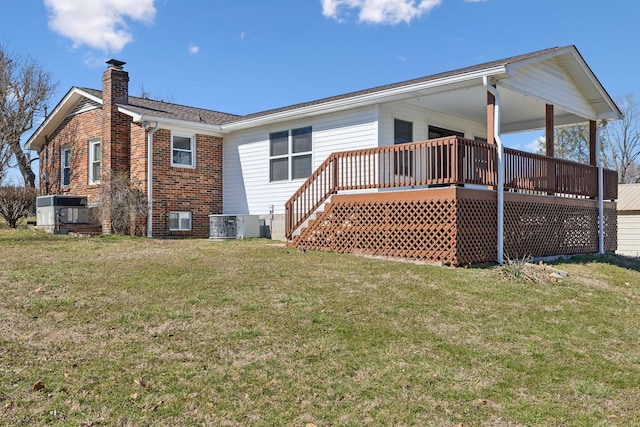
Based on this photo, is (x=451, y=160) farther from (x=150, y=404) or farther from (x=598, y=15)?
(x=598, y=15)

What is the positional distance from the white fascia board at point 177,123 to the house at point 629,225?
49.2 ft

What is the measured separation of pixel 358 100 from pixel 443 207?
12.9ft

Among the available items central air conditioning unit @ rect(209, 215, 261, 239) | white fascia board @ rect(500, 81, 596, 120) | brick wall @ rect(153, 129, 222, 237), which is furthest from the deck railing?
brick wall @ rect(153, 129, 222, 237)

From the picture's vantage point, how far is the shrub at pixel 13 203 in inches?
661

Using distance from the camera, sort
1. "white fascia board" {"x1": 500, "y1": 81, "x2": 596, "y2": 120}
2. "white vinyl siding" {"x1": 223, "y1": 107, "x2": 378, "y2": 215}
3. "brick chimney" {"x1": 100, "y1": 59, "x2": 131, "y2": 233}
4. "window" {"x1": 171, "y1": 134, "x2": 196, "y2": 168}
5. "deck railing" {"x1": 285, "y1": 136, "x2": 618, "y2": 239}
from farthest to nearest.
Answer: "brick chimney" {"x1": 100, "y1": 59, "x2": 131, "y2": 233} < "window" {"x1": 171, "y1": 134, "x2": 196, "y2": 168} < "white vinyl siding" {"x1": 223, "y1": 107, "x2": 378, "y2": 215} < "white fascia board" {"x1": 500, "y1": 81, "x2": 596, "y2": 120} < "deck railing" {"x1": 285, "y1": 136, "x2": 618, "y2": 239}

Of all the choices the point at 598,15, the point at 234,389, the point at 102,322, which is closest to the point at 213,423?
the point at 234,389

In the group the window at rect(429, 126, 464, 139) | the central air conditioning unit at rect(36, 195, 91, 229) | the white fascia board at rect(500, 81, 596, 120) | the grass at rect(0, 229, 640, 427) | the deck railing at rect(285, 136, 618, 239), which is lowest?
the grass at rect(0, 229, 640, 427)

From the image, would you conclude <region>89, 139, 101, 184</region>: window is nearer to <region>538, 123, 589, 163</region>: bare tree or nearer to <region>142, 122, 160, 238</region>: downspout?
<region>142, 122, 160, 238</region>: downspout

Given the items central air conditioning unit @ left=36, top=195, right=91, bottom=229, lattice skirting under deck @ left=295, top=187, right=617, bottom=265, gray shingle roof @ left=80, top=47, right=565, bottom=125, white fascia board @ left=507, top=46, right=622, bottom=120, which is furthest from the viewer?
central air conditioning unit @ left=36, top=195, right=91, bottom=229

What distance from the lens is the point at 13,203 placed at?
17047 mm

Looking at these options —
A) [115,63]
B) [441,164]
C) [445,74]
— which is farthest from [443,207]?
[115,63]

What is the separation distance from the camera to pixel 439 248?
957 centimetres

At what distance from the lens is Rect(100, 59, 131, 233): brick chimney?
1567cm

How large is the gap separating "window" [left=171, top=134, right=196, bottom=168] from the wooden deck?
4671mm
